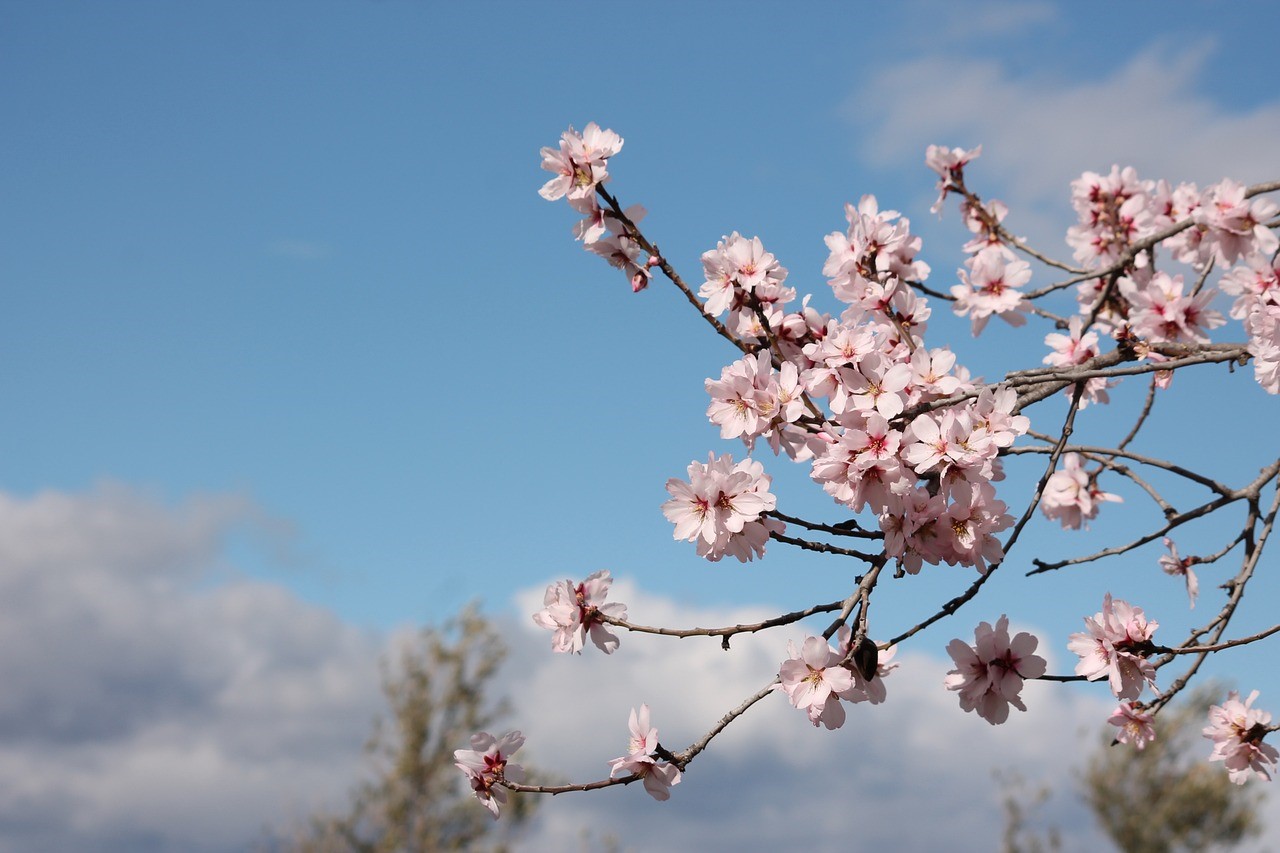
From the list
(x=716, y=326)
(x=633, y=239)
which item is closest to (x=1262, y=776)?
(x=716, y=326)

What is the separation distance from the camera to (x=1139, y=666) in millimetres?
2309

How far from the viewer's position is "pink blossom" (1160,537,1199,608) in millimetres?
3404

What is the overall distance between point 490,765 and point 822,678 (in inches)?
30.3

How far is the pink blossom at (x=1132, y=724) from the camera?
2.57m

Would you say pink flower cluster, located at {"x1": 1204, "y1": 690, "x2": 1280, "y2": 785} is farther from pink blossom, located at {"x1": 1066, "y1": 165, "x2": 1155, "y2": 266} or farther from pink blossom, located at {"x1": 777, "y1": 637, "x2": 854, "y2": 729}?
pink blossom, located at {"x1": 1066, "y1": 165, "x2": 1155, "y2": 266}

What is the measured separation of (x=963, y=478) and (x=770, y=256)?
2.47ft

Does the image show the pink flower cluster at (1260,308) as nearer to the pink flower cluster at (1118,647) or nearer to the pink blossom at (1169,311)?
the pink blossom at (1169,311)

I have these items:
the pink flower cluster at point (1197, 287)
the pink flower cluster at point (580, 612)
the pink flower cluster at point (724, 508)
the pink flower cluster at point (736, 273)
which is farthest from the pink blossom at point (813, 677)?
the pink flower cluster at point (1197, 287)

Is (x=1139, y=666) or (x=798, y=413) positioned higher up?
(x=798, y=413)

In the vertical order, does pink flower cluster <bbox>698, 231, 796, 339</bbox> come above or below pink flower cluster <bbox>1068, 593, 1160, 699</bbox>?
above

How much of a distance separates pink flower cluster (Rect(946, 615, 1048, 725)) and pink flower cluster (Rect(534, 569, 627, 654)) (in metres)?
0.68

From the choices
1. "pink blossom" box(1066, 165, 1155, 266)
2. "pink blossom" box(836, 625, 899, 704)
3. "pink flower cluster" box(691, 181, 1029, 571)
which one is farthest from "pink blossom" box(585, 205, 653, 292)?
"pink blossom" box(1066, 165, 1155, 266)

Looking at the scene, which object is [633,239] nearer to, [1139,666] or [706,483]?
Answer: [706,483]

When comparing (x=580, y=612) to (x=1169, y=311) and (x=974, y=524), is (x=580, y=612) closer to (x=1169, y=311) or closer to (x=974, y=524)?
(x=974, y=524)
